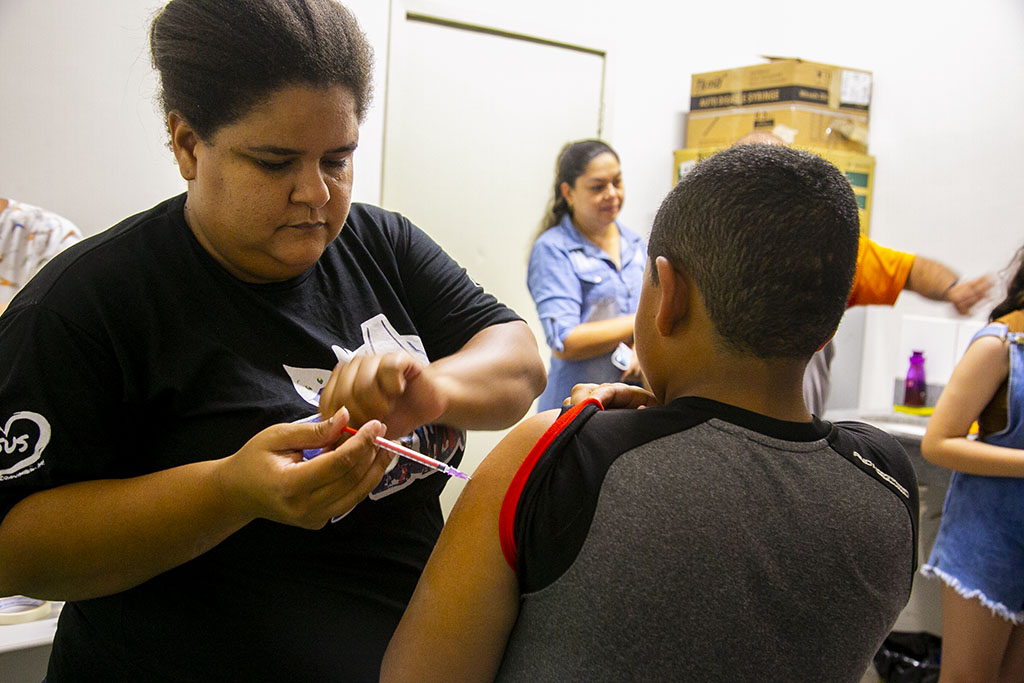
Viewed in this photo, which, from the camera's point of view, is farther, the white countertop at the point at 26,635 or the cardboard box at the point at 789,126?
the cardboard box at the point at 789,126

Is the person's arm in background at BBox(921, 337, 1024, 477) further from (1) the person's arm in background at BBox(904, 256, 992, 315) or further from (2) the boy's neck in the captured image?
(2) the boy's neck

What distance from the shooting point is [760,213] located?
0.77m

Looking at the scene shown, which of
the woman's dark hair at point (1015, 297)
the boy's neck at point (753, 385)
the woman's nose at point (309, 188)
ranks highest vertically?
the woman's nose at point (309, 188)

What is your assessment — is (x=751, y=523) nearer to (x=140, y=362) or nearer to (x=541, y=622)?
(x=541, y=622)

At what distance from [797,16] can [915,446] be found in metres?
2.38

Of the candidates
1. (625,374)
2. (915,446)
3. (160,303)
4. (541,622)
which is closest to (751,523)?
(541,622)

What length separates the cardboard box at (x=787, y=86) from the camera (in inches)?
139

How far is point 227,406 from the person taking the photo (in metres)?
0.91

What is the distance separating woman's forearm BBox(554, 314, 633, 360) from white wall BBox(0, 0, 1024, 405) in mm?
1110

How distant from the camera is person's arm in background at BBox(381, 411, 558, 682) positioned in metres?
0.76

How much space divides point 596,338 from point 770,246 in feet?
6.13

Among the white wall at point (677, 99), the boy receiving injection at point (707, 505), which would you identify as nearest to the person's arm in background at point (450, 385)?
the boy receiving injection at point (707, 505)

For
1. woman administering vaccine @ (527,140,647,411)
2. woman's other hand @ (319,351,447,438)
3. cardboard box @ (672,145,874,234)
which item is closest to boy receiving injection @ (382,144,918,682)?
woman's other hand @ (319,351,447,438)

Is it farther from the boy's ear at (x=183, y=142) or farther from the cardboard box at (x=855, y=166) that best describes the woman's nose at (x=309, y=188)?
the cardboard box at (x=855, y=166)
